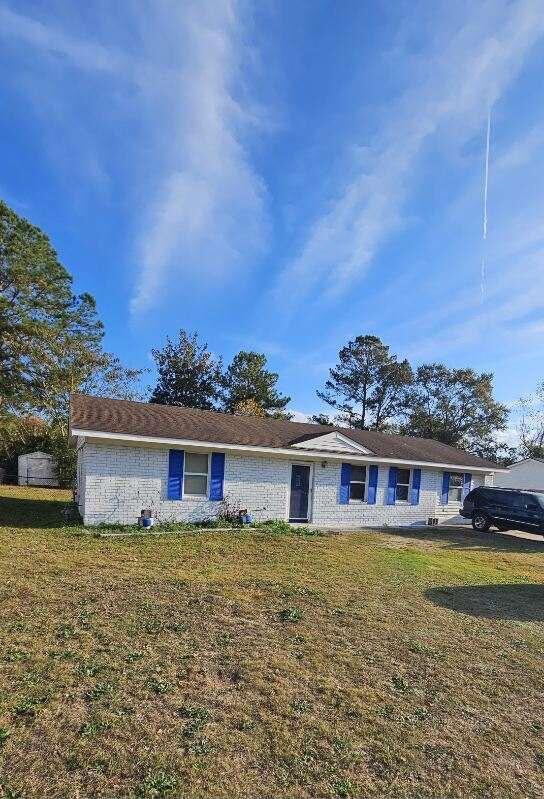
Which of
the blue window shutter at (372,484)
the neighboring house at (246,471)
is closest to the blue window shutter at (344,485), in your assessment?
the neighboring house at (246,471)

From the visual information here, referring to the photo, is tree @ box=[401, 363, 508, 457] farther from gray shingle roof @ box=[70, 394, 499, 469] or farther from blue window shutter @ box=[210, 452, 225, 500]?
blue window shutter @ box=[210, 452, 225, 500]

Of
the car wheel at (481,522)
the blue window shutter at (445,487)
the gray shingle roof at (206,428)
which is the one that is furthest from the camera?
the blue window shutter at (445,487)

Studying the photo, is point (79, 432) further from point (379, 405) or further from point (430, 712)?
point (379, 405)

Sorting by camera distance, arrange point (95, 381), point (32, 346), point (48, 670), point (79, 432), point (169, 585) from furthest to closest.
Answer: point (95, 381) → point (32, 346) → point (79, 432) → point (169, 585) → point (48, 670)

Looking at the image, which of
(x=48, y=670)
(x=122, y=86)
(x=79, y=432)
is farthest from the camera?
(x=79, y=432)

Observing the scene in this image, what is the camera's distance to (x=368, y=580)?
28.0 feet

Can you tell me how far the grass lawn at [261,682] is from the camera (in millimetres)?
3078

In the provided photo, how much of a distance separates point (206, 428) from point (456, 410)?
35773mm

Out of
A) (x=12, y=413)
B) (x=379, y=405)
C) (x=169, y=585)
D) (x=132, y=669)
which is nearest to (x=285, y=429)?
(x=169, y=585)

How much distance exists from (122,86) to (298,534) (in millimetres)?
12387

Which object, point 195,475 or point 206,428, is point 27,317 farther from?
point 195,475

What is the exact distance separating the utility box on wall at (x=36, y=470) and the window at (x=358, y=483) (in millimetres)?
20466

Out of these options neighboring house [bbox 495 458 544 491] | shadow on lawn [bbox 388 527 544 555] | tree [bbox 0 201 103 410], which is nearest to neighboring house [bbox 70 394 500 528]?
shadow on lawn [bbox 388 527 544 555]

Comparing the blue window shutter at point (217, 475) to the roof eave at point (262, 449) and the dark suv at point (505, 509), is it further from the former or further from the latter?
the dark suv at point (505, 509)
